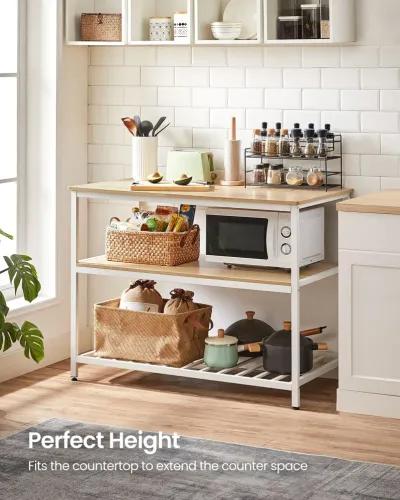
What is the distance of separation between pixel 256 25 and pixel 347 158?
809 mm

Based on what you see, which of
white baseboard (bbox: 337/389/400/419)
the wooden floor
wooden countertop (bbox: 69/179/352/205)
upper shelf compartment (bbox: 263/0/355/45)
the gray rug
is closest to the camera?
the gray rug

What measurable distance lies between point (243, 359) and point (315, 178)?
0.98 meters

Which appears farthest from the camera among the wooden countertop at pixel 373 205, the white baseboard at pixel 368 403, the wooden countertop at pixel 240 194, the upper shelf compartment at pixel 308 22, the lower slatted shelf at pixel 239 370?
the upper shelf compartment at pixel 308 22

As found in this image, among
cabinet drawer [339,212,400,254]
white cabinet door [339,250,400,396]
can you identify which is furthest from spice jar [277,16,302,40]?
white cabinet door [339,250,400,396]

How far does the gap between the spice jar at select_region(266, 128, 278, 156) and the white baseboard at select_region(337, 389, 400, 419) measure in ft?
4.06

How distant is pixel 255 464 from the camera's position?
14.0 feet

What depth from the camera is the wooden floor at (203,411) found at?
15.1ft

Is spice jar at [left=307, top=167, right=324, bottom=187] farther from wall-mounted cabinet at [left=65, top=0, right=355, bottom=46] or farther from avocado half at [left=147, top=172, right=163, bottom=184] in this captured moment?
avocado half at [left=147, top=172, right=163, bottom=184]

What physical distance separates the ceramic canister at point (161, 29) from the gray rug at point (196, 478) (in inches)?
89.2

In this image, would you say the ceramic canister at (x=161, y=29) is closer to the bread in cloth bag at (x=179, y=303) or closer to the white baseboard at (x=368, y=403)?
the bread in cloth bag at (x=179, y=303)

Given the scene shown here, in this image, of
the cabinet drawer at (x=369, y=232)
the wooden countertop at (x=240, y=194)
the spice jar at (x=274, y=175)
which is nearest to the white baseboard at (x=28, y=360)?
the wooden countertop at (x=240, y=194)

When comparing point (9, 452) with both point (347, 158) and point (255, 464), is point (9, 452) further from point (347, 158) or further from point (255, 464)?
point (347, 158)

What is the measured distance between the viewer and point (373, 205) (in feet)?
15.8

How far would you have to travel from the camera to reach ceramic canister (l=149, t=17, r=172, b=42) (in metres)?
5.75
